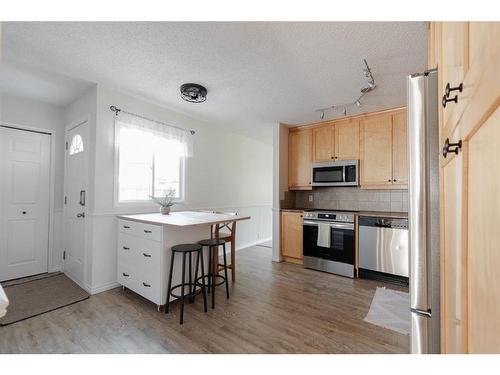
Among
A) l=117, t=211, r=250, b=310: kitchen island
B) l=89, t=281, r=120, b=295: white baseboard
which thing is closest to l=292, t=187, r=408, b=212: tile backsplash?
l=117, t=211, r=250, b=310: kitchen island

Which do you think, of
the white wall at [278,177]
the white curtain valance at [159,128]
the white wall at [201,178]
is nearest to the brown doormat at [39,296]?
the white wall at [201,178]

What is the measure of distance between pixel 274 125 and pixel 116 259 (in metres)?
3.14

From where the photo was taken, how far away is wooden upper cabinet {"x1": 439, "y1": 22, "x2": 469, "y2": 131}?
1.99ft

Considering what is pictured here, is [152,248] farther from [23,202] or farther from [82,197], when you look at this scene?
Result: [23,202]

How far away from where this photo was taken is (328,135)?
400cm

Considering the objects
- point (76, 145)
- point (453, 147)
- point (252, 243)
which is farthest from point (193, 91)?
point (252, 243)

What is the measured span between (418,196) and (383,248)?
250cm

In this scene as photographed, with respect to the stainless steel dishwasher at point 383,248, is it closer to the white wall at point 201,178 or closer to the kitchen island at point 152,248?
the kitchen island at point 152,248

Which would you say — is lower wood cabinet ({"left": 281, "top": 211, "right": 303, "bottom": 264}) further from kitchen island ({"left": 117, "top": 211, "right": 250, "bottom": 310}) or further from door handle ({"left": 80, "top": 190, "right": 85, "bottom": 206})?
door handle ({"left": 80, "top": 190, "right": 85, "bottom": 206})

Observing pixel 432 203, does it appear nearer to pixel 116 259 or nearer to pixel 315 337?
pixel 315 337

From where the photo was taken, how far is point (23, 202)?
10.5 ft

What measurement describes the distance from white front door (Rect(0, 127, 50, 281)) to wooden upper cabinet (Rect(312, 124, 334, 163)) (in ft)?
13.2

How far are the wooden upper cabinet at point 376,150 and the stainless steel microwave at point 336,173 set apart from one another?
0.37 ft

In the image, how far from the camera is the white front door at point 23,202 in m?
3.05
